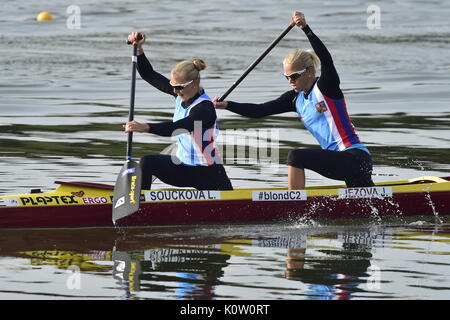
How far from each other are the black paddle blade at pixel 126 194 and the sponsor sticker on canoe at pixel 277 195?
1247 millimetres

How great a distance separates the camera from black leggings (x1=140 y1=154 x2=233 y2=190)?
37.6ft

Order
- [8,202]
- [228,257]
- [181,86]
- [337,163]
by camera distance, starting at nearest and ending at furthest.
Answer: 1. [228,257]
2. [8,202]
3. [181,86]
4. [337,163]

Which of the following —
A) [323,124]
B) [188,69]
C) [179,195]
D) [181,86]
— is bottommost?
[179,195]

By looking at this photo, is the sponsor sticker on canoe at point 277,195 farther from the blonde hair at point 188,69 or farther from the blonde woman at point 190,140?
the blonde hair at point 188,69

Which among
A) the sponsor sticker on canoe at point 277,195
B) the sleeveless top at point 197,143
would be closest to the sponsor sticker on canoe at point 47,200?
the sleeveless top at point 197,143

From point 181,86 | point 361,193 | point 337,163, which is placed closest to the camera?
point 181,86

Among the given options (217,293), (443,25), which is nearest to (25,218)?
(217,293)

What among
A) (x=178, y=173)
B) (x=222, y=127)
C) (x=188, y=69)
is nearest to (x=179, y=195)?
(x=178, y=173)

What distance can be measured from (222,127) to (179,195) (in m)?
8.10

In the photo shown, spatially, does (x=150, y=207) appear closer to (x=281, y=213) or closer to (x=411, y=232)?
(x=281, y=213)

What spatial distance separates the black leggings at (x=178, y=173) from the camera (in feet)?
37.6

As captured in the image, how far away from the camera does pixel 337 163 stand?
1168 centimetres

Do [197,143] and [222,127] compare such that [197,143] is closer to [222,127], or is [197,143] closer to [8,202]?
[8,202]

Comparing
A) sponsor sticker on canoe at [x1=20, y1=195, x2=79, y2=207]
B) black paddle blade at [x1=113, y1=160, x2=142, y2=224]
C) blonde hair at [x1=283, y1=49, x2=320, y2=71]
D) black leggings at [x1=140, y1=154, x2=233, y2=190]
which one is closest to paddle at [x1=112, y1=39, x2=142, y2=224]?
black paddle blade at [x1=113, y1=160, x2=142, y2=224]
